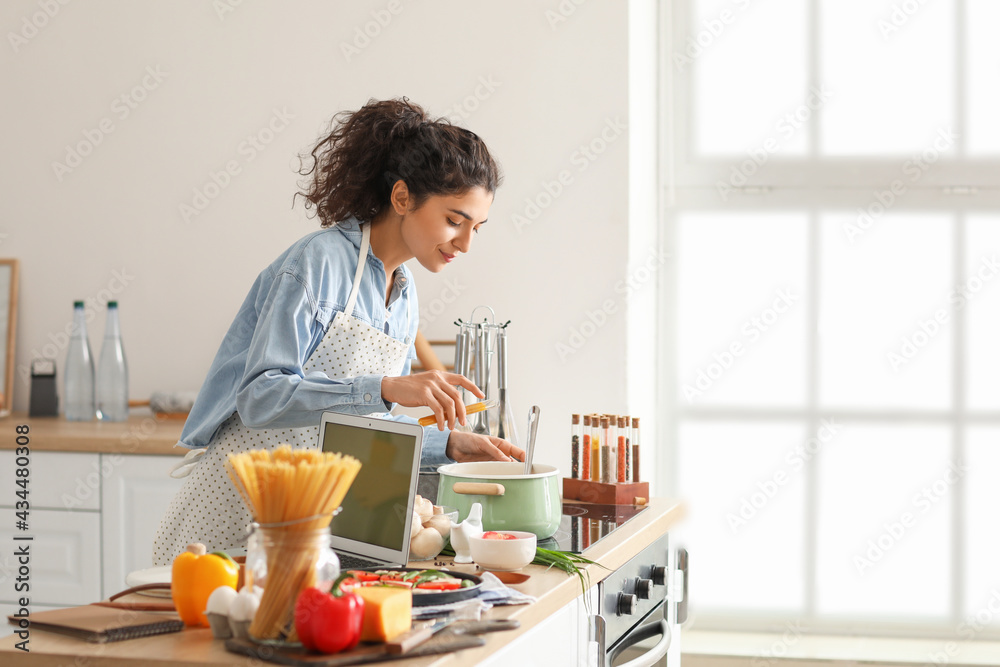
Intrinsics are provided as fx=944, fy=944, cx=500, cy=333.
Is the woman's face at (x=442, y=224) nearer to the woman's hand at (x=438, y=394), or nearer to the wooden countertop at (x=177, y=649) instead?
the woman's hand at (x=438, y=394)

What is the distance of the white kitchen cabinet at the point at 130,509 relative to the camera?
242 centimetres

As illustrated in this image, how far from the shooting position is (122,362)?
2.77 meters

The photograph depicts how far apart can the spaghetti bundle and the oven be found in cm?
53

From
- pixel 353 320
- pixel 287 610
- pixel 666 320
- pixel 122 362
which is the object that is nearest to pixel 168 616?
pixel 287 610

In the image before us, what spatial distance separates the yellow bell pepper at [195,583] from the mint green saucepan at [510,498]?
394mm

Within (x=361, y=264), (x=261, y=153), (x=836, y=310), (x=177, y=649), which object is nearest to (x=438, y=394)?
(x=361, y=264)

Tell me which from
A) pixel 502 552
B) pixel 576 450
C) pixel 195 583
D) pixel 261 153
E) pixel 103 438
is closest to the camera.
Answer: pixel 195 583

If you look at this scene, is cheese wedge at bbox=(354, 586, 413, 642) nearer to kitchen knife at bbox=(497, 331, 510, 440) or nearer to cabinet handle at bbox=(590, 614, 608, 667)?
cabinet handle at bbox=(590, 614, 608, 667)

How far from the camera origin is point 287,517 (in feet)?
2.85

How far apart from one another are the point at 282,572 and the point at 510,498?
0.46 m

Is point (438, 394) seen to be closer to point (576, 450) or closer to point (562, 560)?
point (562, 560)

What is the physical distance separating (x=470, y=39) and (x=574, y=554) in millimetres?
1815

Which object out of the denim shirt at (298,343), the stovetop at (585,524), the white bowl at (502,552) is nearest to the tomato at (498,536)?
the white bowl at (502,552)

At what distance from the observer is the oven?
134cm
